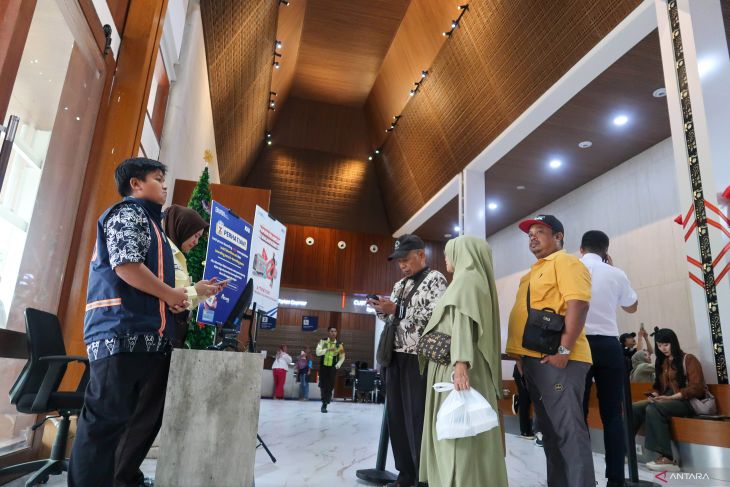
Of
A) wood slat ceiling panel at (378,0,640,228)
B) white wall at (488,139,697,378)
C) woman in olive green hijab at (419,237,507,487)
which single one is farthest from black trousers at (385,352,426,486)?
white wall at (488,139,697,378)

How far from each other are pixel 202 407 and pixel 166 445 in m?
0.17

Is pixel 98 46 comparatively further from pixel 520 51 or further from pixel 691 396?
pixel 520 51

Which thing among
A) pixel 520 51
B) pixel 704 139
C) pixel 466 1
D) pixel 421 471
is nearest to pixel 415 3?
pixel 466 1

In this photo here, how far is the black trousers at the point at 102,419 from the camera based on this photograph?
4.91 ft

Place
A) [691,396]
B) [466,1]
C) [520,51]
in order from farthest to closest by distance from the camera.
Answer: [466,1] < [520,51] < [691,396]

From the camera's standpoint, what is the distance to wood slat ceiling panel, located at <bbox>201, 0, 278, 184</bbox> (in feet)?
22.2

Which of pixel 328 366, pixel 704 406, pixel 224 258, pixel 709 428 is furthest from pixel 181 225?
pixel 328 366

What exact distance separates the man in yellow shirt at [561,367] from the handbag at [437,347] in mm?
372

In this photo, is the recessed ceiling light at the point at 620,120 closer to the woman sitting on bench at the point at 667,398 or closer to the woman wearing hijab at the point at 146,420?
the woman sitting on bench at the point at 667,398

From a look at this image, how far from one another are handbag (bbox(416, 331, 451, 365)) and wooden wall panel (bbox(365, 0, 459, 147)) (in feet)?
24.7

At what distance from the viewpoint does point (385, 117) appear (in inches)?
491

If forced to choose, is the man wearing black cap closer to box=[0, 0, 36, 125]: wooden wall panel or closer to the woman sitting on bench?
box=[0, 0, 36, 125]: wooden wall panel

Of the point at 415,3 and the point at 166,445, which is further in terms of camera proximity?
the point at 415,3

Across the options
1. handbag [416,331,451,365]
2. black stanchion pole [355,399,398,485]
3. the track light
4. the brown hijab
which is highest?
the track light
